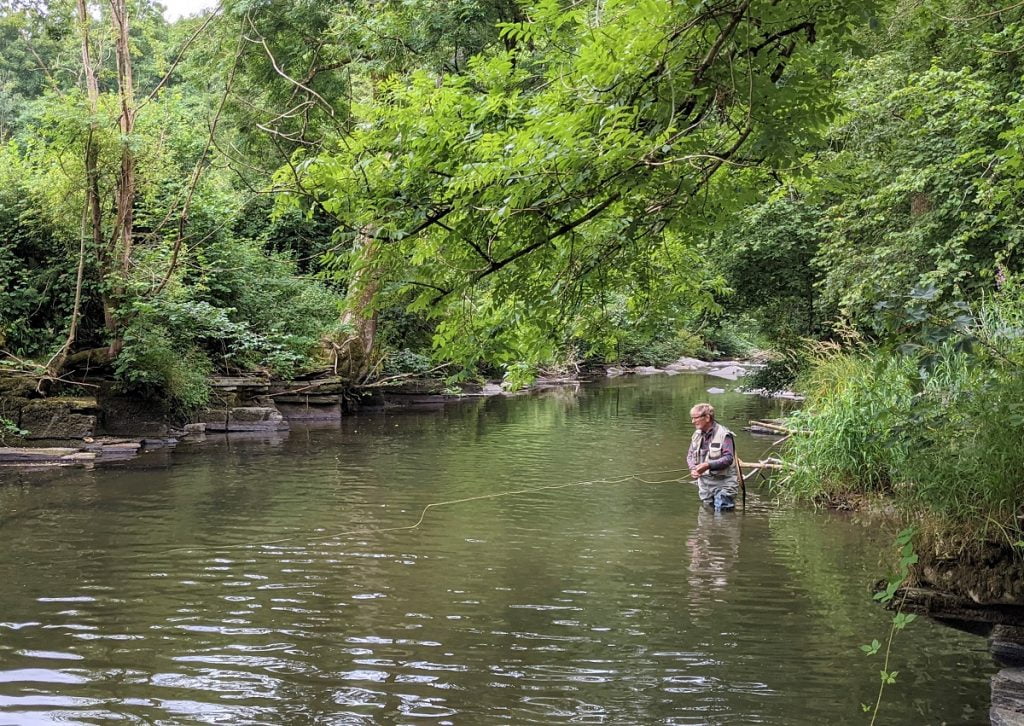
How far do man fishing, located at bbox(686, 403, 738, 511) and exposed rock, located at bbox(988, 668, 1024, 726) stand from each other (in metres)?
5.64

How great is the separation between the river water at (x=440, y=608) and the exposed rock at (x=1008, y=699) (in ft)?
0.75

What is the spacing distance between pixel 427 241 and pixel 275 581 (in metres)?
3.73

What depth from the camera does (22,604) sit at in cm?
673

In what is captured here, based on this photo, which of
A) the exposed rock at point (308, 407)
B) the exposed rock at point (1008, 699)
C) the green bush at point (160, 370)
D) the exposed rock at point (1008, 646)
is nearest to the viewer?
the exposed rock at point (1008, 699)

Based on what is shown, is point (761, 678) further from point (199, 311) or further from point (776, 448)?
point (199, 311)

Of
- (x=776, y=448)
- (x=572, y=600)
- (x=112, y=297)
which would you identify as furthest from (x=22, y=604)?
(x=776, y=448)

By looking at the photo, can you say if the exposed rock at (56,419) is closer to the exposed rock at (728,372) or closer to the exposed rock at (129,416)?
the exposed rock at (129,416)

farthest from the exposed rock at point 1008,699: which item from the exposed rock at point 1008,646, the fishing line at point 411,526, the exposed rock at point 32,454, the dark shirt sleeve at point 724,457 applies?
the exposed rock at point 32,454

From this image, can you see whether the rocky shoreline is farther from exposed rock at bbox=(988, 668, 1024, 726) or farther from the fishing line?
exposed rock at bbox=(988, 668, 1024, 726)

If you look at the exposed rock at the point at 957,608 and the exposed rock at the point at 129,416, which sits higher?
the exposed rock at the point at 129,416

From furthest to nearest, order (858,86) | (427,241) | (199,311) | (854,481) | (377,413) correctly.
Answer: (377,413) < (199,311) < (858,86) < (854,481) < (427,241)

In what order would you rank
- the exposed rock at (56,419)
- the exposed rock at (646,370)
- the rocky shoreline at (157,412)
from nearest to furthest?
the rocky shoreline at (157,412) < the exposed rock at (56,419) < the exposed rock at (646,370)

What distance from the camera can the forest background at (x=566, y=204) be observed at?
4.64 m

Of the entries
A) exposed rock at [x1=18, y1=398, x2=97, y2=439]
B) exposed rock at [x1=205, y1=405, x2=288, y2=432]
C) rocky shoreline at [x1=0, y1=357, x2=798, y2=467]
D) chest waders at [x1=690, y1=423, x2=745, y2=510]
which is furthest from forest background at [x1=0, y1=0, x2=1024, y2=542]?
chest waders at [x1=690, y1=423, x2=745, y2=510]
